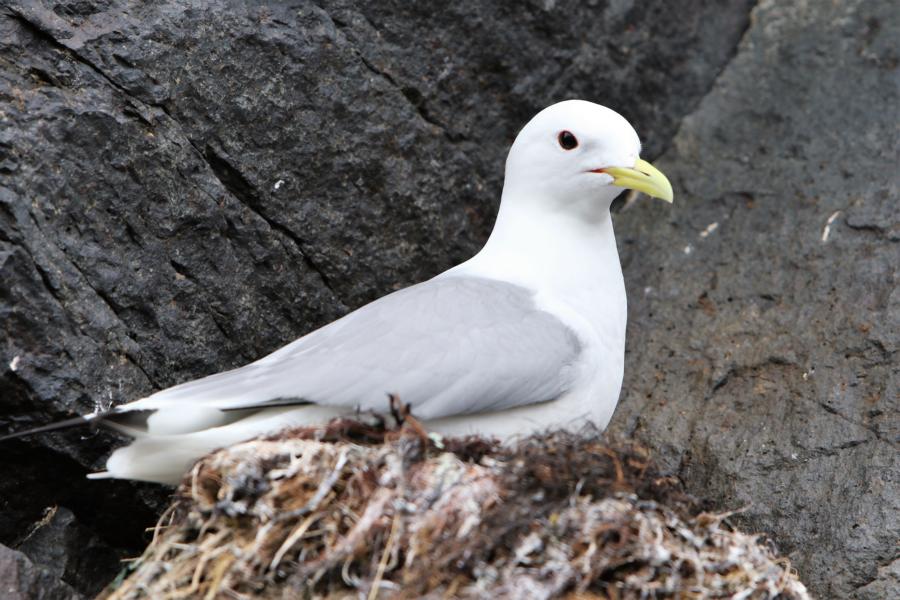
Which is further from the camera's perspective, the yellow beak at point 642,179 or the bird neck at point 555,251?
the bird neck at point 555,251

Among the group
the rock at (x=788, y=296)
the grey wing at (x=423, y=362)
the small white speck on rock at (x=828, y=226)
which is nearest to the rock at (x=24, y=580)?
the grey wing at (x=423, y=362)

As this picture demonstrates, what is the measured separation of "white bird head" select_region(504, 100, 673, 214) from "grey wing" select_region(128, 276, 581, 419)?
0.45m

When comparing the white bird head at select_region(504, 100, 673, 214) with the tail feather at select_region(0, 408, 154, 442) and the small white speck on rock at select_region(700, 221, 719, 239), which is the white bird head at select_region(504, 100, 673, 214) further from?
the tail feather at select_region(0, 408, 154, 442)

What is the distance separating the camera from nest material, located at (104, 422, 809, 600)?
274 cm

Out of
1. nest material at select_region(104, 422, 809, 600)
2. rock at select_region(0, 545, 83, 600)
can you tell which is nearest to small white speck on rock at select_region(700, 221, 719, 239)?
nest material at select_region(104, 422, 809, 600)

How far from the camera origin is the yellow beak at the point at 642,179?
3.59 m

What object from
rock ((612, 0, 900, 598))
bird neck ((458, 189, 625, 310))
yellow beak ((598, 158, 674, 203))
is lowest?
rock ((612, 0, 900, 598))

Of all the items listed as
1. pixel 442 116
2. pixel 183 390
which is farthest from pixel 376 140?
pixel 183 390

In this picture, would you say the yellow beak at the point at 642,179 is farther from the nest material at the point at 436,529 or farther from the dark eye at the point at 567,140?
the nest material at the point at 436,529

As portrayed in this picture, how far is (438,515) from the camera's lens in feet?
9.22

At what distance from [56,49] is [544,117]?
4.74 ft

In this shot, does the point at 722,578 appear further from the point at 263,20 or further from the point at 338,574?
the point at 263,20

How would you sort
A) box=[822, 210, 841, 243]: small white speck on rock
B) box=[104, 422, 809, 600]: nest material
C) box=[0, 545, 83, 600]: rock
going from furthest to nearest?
box=[822, 210, 841, 243]: small white speck on rock < box=[0, 545, 83, 600]: rock < box=[104, 422, 809, 600]: nest material

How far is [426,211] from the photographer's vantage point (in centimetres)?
435
